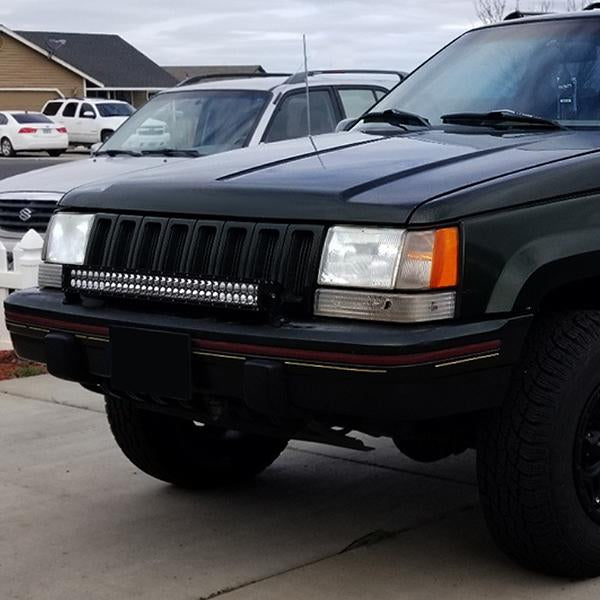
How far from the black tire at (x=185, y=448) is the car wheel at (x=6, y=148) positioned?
3376cm

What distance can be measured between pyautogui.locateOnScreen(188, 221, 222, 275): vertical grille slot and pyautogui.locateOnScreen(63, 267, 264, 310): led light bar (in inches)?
2.1

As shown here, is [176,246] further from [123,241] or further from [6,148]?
[6,148]

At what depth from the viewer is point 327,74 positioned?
10.4m

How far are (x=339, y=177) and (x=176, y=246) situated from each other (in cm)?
56

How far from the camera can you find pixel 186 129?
372 inches

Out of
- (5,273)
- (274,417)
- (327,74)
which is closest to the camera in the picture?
(274,417)

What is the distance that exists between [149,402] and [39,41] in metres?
55.6

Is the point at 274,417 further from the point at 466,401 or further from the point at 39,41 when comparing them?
the point at 39,41

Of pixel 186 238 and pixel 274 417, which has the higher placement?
pixel 186 238

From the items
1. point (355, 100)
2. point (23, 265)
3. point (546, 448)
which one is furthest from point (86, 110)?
point (546, 448)

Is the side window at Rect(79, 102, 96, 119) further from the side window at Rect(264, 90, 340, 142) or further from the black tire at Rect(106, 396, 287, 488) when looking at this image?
the black tire at Rect(106, 396, 287, 488)

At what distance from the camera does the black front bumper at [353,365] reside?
11.2 ft

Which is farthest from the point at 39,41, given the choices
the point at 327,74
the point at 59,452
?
the point at 59,452

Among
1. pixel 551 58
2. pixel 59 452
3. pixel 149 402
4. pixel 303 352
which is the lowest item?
pixel 59 452
